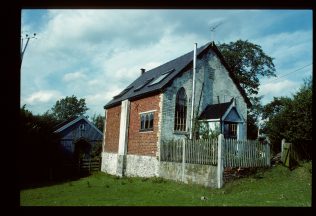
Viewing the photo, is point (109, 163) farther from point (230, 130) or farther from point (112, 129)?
point (230, 130)

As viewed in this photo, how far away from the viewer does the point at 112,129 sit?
97.5 ft

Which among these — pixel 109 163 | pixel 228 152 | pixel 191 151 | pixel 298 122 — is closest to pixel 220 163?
pixel 228 152

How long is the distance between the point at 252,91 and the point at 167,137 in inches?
1123

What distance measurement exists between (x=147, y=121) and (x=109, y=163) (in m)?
8.90

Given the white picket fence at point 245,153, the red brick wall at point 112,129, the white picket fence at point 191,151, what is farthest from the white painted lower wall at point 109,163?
the white picket fence at point 245,153

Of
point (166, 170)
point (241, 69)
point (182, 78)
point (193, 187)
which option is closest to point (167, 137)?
point (166, 170)

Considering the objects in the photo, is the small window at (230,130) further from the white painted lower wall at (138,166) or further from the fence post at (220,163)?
the fence post at (220,163)

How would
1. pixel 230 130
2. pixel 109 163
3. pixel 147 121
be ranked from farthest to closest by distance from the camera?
pixel 109 163
pixel 147 121
pixel 230 130

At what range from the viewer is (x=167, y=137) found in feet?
67.3

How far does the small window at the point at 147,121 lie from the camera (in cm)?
2159

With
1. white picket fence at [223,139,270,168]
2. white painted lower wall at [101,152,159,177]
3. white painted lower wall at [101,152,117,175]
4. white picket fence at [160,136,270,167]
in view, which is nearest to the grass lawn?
white picket fence at [223,139,270,168]
